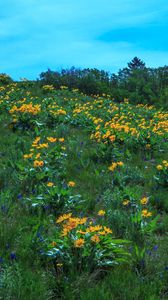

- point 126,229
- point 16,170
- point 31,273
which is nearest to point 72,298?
point 31,273

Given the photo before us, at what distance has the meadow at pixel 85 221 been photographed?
13.2 feet

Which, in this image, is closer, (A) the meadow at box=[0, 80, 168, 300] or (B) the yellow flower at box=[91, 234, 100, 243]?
(A) the meadow at box=[0, 80, 168, 300]

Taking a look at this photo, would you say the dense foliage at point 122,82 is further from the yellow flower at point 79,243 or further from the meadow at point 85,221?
the yellow flower at point 79,243

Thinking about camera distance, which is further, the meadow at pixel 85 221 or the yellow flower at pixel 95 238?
the yellow flower at pixel 95 238

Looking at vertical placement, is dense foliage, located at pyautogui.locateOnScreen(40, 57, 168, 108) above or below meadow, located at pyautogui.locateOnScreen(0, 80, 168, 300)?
above

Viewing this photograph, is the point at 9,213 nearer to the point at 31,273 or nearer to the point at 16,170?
the point at 31,273

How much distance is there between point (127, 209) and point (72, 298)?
8.28 feet

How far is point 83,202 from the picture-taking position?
6332 mm

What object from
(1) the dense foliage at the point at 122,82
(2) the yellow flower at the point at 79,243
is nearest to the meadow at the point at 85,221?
(2) the yellow flower at the point at 79,243

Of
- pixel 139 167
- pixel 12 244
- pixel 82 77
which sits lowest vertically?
pixel 12 244

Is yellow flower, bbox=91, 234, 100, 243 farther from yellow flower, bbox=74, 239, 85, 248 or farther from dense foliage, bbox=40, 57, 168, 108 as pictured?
dense foliage, bbox=40, 57, 168, 108

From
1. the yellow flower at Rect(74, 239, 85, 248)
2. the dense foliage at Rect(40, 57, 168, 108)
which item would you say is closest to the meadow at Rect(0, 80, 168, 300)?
the yellow flower at Rect(74, 239, 85, 248)

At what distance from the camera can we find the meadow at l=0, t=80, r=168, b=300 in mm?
4020

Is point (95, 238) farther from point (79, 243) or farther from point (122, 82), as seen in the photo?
point (122, 82)
